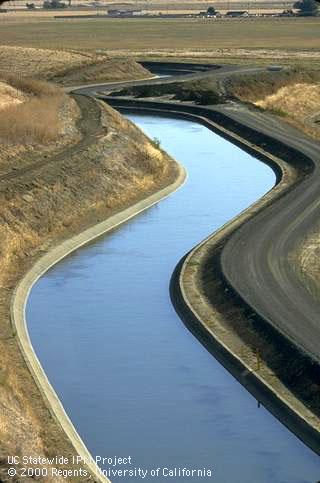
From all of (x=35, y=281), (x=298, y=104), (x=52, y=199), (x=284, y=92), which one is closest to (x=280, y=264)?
(x=35, y=281)

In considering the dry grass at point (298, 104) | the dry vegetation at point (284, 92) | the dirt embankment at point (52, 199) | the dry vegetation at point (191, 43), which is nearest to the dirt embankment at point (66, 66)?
the dry vegetation at point (284, 92)

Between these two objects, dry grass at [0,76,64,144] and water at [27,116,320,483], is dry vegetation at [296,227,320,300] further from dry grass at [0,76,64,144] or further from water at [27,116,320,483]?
dry grass at [0,76,64,144]

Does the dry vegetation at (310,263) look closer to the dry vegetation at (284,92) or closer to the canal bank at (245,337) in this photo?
the canal bank at (245,337)

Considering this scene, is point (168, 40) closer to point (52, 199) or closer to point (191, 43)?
point (191, 43)

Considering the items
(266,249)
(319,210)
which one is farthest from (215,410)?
(319,210)

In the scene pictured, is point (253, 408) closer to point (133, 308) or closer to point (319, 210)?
point (133, 308)

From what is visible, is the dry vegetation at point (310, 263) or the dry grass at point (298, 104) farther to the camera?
the dry grass at point (298, 104)
